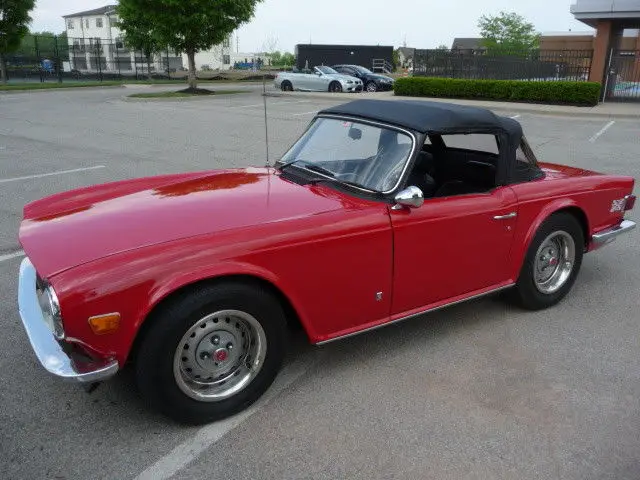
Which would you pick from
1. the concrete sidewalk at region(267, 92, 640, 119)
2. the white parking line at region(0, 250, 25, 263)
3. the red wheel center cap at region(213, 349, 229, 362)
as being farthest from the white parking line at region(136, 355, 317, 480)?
the concrete sidewalk at region(267, 92, 640, 119)

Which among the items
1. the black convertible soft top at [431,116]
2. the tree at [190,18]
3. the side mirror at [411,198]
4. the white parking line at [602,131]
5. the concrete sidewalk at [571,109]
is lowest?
the white parking line at [602,131]

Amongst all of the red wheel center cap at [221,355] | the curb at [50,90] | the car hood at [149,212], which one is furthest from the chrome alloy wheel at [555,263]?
the curb at [50,90]

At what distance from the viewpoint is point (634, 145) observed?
12.3 m

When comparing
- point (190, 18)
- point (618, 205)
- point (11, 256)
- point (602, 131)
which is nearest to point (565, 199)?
point (618, 205)

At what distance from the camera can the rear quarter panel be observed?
3730 mm

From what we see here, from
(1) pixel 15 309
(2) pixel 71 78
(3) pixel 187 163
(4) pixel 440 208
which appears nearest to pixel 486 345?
(4) pixel 440 208

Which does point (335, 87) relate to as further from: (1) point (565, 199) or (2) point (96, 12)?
(2) point (96, 12)

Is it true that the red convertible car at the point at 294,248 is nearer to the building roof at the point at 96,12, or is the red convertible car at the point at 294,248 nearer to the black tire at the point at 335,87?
the black tire at the point at 335,87

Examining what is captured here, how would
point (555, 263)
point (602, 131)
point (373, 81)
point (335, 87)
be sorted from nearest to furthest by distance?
point (555, 263) → point (602, 131) → point (335, 87) → point (373, 81)

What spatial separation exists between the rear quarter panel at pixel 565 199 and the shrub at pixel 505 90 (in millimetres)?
17616

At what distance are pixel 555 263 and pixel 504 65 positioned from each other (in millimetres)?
21605

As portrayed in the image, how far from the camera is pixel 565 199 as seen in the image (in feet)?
13.0

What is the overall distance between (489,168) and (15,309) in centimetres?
347

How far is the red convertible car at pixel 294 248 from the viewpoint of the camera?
8.06 ft
